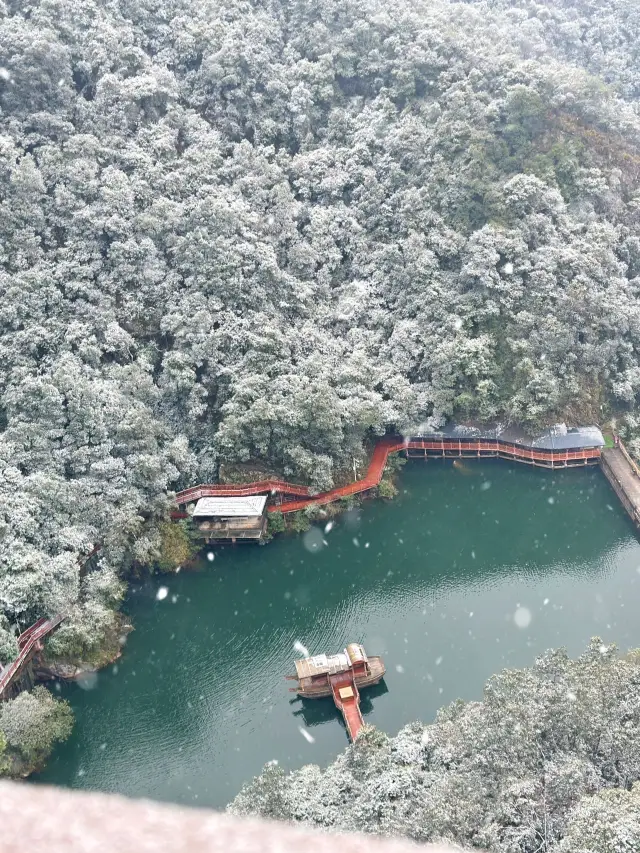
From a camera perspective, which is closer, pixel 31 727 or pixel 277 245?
pixel 31 727

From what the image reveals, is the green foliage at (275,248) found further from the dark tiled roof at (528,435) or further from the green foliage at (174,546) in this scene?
the dark tiled roof at (528,435)

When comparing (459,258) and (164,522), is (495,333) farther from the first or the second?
(164,522)

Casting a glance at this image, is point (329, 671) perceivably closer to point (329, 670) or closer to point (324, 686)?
point (329, 670)

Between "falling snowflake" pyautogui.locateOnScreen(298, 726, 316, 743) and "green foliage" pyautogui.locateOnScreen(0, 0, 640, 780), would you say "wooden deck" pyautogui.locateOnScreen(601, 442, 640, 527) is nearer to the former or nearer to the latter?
"green foliage" pyautogui.locateOnScreen(0, 0, 640, 780)

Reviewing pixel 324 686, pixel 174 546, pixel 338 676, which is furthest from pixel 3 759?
pixel 338 676

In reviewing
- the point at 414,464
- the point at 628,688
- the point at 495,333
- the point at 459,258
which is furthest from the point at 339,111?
the point at 628,688
